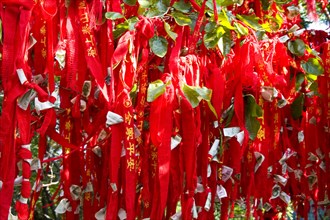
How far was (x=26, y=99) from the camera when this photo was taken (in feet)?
3.09

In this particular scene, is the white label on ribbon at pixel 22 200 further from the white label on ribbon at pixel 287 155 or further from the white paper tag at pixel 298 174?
the white paper tag at pixel 298 174

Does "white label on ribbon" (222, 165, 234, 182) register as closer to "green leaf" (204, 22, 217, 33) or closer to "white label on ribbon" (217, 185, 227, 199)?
"white label on ribbon" (217, 185, 227, 199)

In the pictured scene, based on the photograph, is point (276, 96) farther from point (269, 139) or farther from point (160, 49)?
point (160, 49)

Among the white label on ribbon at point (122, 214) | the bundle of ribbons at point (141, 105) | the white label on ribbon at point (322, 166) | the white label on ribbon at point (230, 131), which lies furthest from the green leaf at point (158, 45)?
the white label on ribbon at point (322, 166)

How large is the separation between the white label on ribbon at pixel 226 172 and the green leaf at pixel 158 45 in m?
0.30

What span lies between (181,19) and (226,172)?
1.17 feet

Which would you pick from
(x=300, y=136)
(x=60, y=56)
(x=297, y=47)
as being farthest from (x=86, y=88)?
(x=300, y=136)

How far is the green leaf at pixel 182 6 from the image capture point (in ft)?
4.07

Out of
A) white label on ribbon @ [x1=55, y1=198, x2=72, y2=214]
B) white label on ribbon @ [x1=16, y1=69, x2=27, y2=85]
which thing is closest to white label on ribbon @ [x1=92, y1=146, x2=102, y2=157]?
white label on ribbon @ [x1=55, y1=198, x2=72, y2=214]

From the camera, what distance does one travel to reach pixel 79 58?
1.05m

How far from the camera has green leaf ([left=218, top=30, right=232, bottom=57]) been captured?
1.22 m

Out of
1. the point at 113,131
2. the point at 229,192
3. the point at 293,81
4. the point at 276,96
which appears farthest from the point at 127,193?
the point at 293,81

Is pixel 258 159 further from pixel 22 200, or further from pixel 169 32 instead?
pixel 22 200

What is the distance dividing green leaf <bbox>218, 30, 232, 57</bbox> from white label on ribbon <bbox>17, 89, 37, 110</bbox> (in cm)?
45
